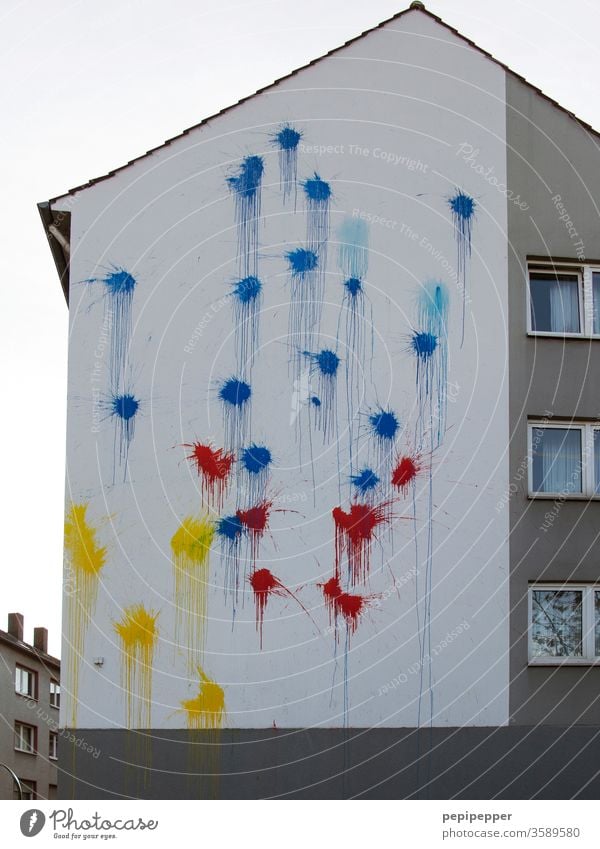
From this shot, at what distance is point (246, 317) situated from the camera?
57.0ft

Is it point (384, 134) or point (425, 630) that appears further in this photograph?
point (384, 134)

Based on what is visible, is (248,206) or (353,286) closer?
(353,286)

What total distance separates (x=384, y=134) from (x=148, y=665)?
324 inches

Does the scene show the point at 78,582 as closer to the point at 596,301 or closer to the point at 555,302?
the point at 555,302

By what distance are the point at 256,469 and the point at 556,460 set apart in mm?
4230

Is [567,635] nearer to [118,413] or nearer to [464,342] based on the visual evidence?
[464,342]

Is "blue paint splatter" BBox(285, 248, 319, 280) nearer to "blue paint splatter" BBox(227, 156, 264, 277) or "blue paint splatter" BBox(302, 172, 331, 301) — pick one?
Answer: "blue paint splatter" BBox(302, 172, 331, 301)

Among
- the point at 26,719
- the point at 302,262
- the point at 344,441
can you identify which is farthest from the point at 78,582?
the point at 26,719

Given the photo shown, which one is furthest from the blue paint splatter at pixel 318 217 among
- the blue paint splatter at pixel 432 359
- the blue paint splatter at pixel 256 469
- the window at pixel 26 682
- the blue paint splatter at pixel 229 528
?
the window at pixel 26 682

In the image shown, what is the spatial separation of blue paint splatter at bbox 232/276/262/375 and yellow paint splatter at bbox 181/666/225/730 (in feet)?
14.0

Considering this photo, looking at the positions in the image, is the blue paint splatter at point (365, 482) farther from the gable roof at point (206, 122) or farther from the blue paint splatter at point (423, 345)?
the gable roof at point (206, 122)

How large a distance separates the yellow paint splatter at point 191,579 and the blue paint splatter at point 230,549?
15cm

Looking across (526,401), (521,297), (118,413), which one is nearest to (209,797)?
(118,413)

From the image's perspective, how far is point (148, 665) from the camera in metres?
16.3
